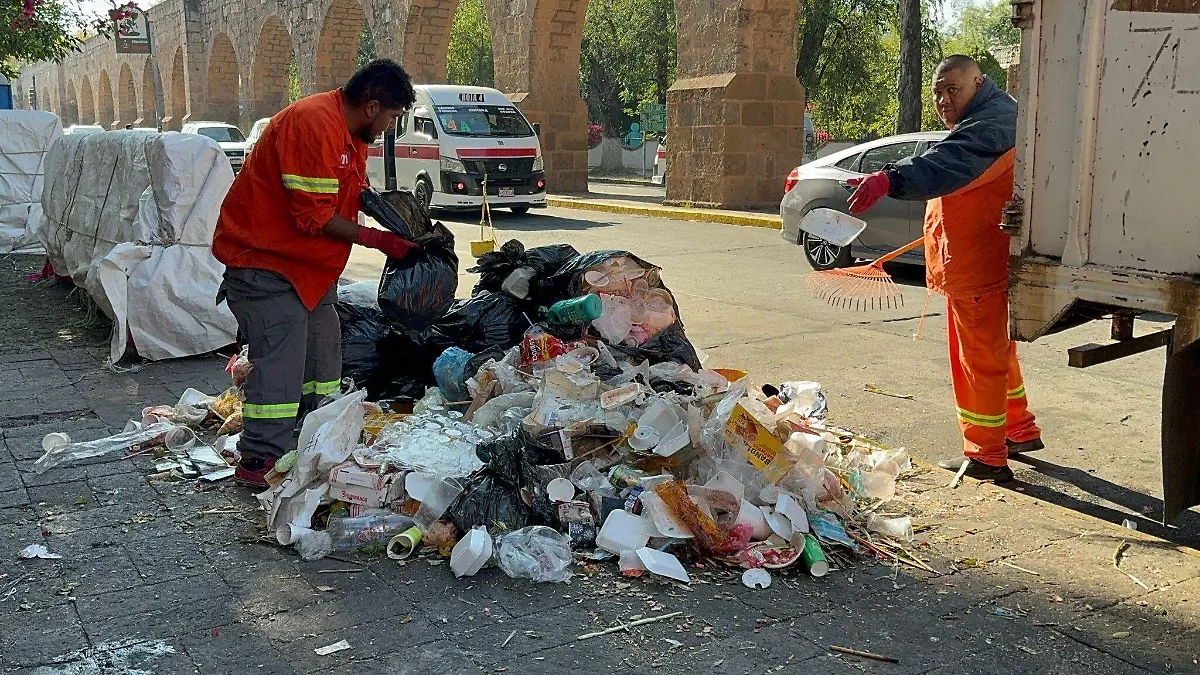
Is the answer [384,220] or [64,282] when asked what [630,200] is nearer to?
[64,282]

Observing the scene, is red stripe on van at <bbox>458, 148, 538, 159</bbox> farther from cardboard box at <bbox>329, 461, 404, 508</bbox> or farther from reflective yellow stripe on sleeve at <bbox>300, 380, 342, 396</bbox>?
cardboard box at <bbox>329, 461, 404, 508</bbox>

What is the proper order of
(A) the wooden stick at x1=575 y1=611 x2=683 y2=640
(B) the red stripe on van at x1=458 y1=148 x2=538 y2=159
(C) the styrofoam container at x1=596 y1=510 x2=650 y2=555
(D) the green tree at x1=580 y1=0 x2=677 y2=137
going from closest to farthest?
(A) the wooden stick at x1=575 y1=611 x2=683 y2=640, (C) the styrofoam container at x1=596 y1=510 x2=650 y2=555, (B) the red stripe on van at x1=458 y1=148 x2=538 y2=159, (D) the green tree at x1=580 y1=0 x2=677 y2=137

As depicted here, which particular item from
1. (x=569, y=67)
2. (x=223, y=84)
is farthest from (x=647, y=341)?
(x=223, y=84)

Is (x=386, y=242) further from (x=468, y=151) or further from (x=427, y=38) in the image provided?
(x=427, y=38)

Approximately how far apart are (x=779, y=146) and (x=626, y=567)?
1469cm

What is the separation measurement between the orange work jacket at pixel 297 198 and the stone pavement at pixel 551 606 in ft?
3.11

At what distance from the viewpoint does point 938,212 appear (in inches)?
177

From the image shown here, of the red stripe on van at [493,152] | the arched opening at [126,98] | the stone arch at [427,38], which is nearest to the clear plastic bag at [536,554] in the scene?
the red stripe on van at [493,152]

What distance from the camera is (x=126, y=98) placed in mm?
55219

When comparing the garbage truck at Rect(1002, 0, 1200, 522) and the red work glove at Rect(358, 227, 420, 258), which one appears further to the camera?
the red work glove at Rect(358, 227, 420, 258)

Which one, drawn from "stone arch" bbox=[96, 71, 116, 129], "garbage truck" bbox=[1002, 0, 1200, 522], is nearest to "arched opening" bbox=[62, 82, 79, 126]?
"stone arch" bbox=[96, 71, 116, 129]

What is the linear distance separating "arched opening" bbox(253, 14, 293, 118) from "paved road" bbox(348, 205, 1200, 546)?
1052 inches

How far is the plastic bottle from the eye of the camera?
3.63 metres

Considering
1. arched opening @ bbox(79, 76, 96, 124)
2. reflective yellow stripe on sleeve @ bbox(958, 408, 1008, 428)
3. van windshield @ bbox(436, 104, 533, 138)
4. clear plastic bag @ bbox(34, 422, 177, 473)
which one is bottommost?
clear plastic bag @ bbox(34, 422, 177, 473)
